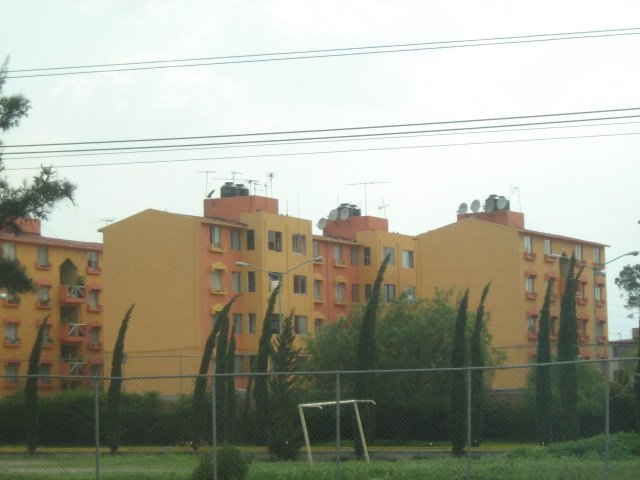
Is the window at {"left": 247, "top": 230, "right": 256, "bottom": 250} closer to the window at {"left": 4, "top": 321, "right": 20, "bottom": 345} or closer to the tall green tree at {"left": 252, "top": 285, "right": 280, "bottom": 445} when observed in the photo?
the window at {"left": 4, "top": 321, "right": 20, "bottom": 345}

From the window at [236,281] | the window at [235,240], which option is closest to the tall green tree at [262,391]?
the window at [236,281]

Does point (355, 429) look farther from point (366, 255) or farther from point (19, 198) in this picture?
point (366, 255)

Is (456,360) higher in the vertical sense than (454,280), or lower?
lower

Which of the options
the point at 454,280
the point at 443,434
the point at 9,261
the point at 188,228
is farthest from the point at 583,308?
the point at 9,261

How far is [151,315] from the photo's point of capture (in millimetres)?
73250

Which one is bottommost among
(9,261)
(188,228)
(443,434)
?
(443,434)

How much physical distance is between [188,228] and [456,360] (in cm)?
2793

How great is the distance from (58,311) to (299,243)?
18787 mm

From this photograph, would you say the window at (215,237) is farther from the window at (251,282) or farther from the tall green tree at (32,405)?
the tall green tree at (32,405)

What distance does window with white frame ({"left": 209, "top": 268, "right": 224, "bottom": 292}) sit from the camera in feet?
240

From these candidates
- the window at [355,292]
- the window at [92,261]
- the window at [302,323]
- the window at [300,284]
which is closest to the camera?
the window at [302,323]

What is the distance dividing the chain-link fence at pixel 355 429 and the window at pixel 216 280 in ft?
78.9

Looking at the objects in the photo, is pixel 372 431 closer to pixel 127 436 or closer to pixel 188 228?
pixel 127 436

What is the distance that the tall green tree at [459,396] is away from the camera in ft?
109
